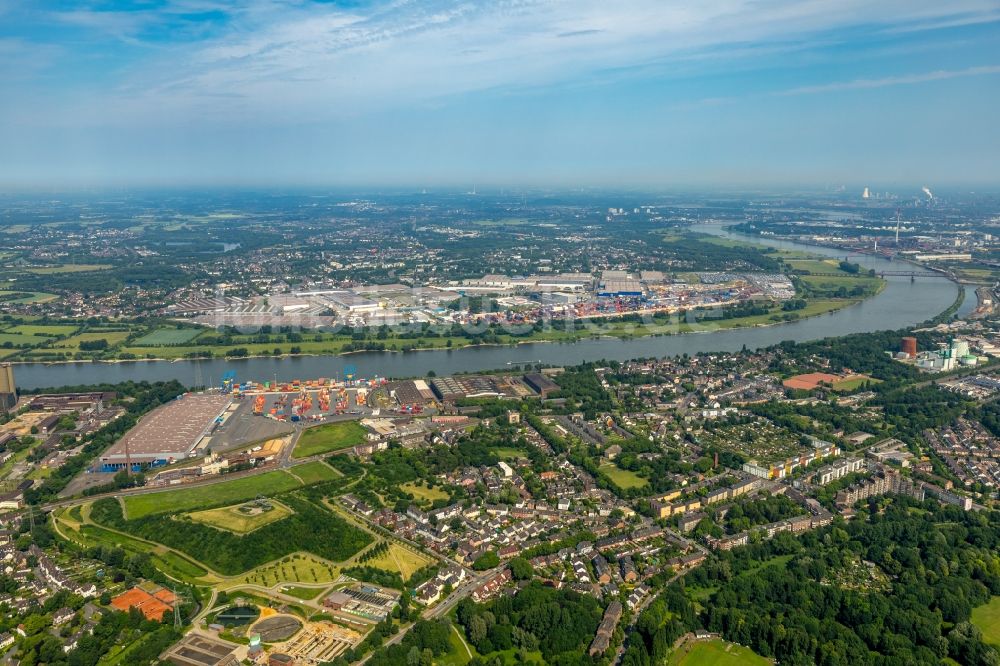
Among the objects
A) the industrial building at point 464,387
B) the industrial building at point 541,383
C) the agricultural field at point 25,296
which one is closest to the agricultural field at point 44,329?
the agricultural field at point 25,296

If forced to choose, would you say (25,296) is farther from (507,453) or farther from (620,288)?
(507,453)

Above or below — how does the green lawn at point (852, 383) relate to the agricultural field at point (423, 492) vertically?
above

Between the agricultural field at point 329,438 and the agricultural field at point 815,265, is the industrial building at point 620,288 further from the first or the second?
the agricultural field at point 329,438

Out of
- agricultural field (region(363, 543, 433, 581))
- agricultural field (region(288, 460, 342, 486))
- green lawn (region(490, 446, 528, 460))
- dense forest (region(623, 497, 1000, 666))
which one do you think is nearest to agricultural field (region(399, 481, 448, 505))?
agricultural field (region(288, 460, 342, 486))

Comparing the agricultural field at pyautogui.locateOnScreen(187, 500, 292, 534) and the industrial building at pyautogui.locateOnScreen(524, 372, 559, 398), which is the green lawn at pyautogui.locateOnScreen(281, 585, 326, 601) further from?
the industrial building at pyautogui.locateOnScreen(524, 372, 559, 398)

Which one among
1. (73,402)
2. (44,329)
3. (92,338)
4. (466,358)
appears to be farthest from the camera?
(44,329)

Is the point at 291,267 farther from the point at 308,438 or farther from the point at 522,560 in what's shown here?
the point at 522,560

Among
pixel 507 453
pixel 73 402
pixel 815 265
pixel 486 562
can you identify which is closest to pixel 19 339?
pixel 73 402
